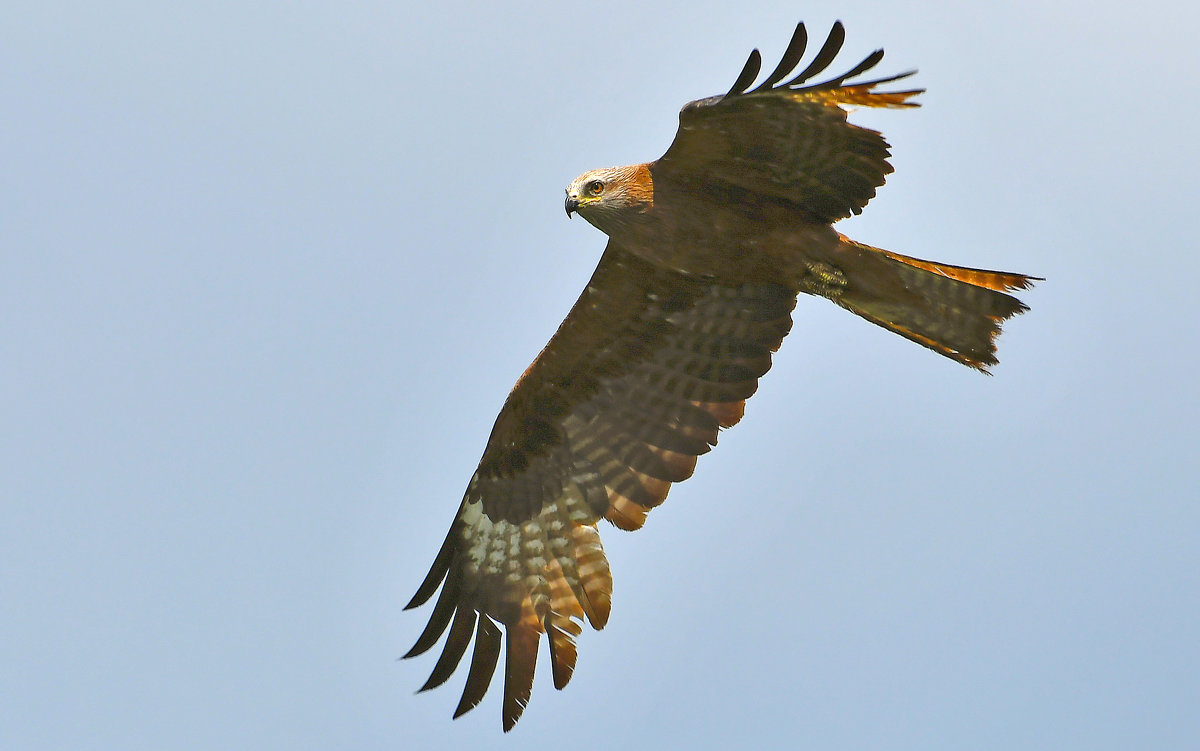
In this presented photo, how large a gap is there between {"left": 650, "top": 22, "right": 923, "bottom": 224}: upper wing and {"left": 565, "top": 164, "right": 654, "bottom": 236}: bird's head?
105mm

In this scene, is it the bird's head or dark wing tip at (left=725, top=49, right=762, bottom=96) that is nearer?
dark wing tip at (left=725, top=49, right=762, bottom=96)

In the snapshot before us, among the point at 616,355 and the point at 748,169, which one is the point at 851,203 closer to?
the point at 748,169

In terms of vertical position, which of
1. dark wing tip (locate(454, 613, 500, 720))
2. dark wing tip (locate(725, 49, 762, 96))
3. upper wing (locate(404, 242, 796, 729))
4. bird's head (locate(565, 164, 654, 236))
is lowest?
dark wing tip (locate(454, 613, 500, 720))

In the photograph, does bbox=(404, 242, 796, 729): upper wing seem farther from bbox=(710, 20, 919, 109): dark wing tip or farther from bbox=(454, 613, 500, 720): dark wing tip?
bbox=(710, 20, 919, 109): dark wing tip

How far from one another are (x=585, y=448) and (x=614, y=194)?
1907 millimetres

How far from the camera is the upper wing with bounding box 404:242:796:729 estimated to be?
29.8 ft

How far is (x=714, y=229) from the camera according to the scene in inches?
338

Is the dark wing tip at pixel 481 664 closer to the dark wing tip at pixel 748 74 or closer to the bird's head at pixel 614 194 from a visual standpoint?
the bird's head at pixel 614 194

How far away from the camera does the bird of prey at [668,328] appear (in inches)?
316

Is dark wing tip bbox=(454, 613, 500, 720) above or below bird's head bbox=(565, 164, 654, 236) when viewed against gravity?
below

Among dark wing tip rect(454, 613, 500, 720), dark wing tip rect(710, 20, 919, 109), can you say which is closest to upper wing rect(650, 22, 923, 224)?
dark wing tip rect(710, 20, 919, 109)

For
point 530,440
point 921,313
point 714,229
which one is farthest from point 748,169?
point 530,440

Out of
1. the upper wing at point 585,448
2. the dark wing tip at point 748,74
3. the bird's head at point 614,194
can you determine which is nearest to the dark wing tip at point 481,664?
the upper wing at point 585,448

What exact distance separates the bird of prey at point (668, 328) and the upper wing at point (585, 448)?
0.01 metres
